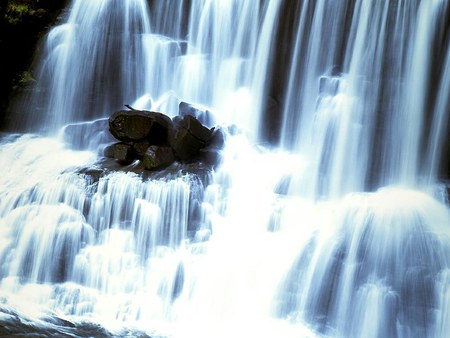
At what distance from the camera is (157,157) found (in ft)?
33.2

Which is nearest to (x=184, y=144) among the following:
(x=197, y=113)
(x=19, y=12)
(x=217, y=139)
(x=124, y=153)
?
(x=217, y=139)

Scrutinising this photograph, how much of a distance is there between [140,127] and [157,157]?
68 cm

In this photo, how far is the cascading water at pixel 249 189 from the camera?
26.9 feet

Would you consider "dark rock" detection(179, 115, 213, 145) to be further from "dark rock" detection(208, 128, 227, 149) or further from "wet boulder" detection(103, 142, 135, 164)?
"wet boulder" detection(103, 142, 135, 164)

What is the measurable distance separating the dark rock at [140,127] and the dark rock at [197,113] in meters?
0.92

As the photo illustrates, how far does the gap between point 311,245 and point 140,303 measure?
267 centimetres

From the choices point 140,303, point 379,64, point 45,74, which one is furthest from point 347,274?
point 45,74

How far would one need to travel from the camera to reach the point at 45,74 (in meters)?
13.3

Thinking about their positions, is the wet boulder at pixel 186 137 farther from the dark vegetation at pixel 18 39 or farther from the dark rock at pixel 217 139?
the dark vegetation at pixel 18 39

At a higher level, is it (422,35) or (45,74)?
(422,35)

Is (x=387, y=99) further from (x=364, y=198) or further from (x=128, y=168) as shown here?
(x=128, y=168)

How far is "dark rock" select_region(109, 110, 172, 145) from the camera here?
10359 millimetres

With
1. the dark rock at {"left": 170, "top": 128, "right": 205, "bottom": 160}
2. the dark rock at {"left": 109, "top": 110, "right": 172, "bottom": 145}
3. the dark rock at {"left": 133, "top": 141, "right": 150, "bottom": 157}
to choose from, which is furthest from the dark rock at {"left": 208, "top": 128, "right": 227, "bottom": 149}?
the dark rock at {"left": 133, "top": 141, "right": 150, "bottom": 157}

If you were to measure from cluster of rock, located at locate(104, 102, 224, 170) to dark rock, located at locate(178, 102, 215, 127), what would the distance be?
78cm
